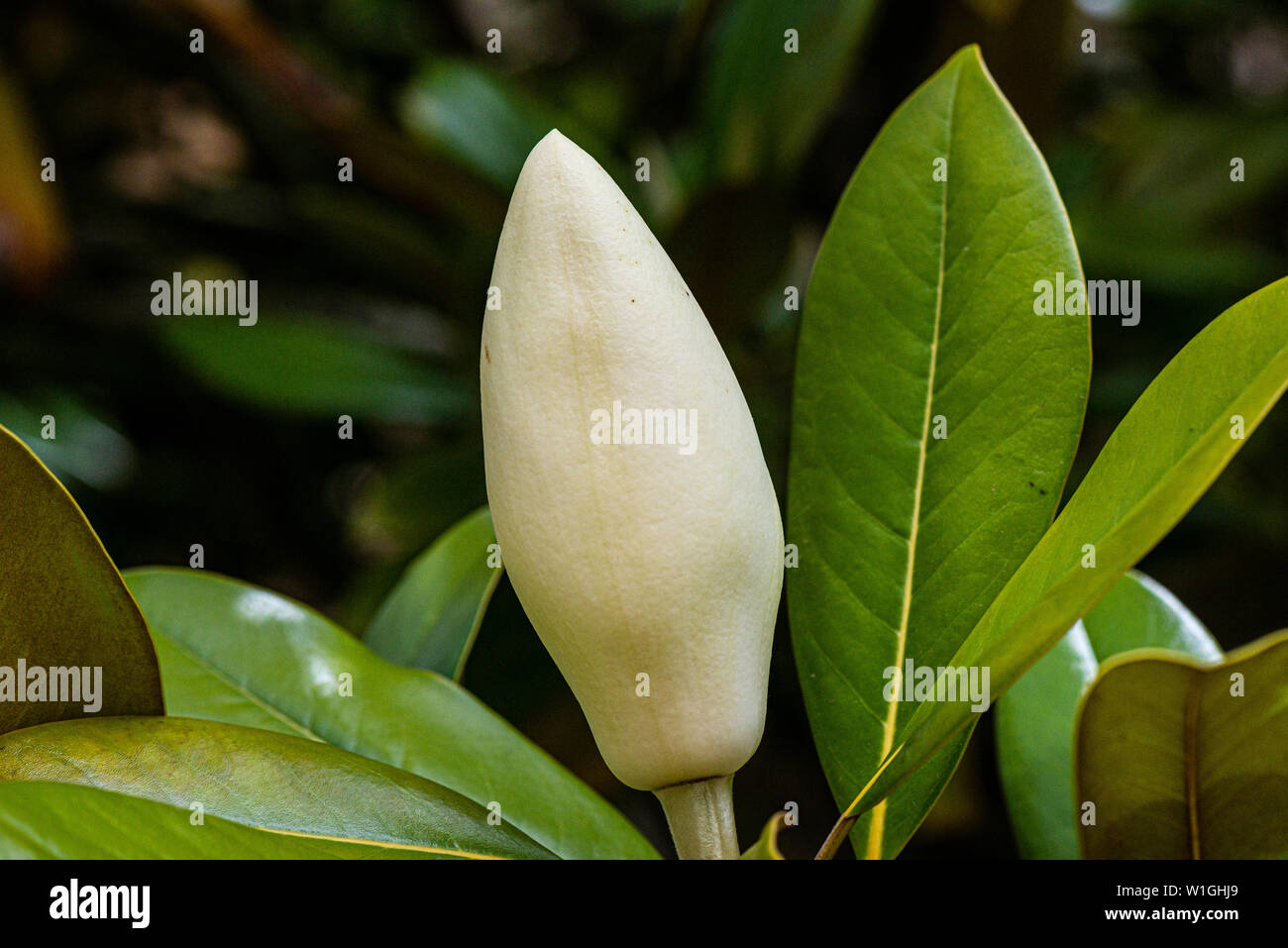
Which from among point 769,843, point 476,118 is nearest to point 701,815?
point 769,843

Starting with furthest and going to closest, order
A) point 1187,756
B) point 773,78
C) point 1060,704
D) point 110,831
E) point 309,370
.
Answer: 1. point 309,370
2. point 773,78
3. point 1060,704
4. point 1187,756
5. point 110,831

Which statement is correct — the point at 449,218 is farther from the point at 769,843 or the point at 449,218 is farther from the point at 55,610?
the point at 769,843

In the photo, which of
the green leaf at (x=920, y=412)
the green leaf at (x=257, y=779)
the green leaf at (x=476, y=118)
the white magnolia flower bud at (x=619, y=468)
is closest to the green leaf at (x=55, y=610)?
the green leaf at (x=257, y=779)

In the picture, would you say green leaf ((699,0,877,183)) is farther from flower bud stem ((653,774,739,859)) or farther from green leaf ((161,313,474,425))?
flower bud stem ((653,774,739,859))

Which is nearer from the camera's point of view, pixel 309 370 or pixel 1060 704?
pixel 1060 704

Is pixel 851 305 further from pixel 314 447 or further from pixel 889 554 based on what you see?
pixel 314 447

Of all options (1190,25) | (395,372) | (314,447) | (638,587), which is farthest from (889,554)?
(1190,25)
